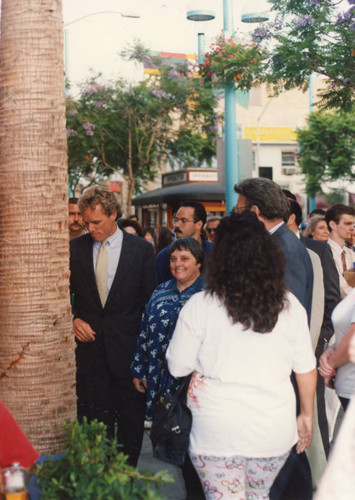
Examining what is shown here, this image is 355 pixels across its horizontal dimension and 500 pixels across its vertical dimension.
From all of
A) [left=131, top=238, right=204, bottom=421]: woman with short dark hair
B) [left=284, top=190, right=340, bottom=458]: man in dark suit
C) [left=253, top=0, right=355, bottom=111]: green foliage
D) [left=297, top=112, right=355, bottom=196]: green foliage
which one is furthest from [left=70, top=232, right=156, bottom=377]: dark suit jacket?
[left=297, top=112, right=355, bottom=196]: green foliage

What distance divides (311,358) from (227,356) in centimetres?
47

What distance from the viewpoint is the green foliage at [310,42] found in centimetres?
869

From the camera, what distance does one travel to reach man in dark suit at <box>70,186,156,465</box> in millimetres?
5895

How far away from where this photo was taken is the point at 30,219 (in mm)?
4117

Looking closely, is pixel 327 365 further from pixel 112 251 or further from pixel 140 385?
pixel 112 251

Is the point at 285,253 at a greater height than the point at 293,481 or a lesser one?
greater

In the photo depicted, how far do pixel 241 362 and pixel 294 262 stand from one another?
4.23ft

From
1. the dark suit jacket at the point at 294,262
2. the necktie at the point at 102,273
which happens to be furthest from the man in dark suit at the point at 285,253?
the necktie at the point at 102,273

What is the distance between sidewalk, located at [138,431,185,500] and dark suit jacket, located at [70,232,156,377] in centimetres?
85

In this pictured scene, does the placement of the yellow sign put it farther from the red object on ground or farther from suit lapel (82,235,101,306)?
the red object on ground

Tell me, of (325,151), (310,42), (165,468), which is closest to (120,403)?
(165,468)

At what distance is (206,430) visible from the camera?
11.8ft

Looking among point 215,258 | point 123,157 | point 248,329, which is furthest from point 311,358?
point 123,157

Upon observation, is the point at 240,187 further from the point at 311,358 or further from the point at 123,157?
the point at 123,157
